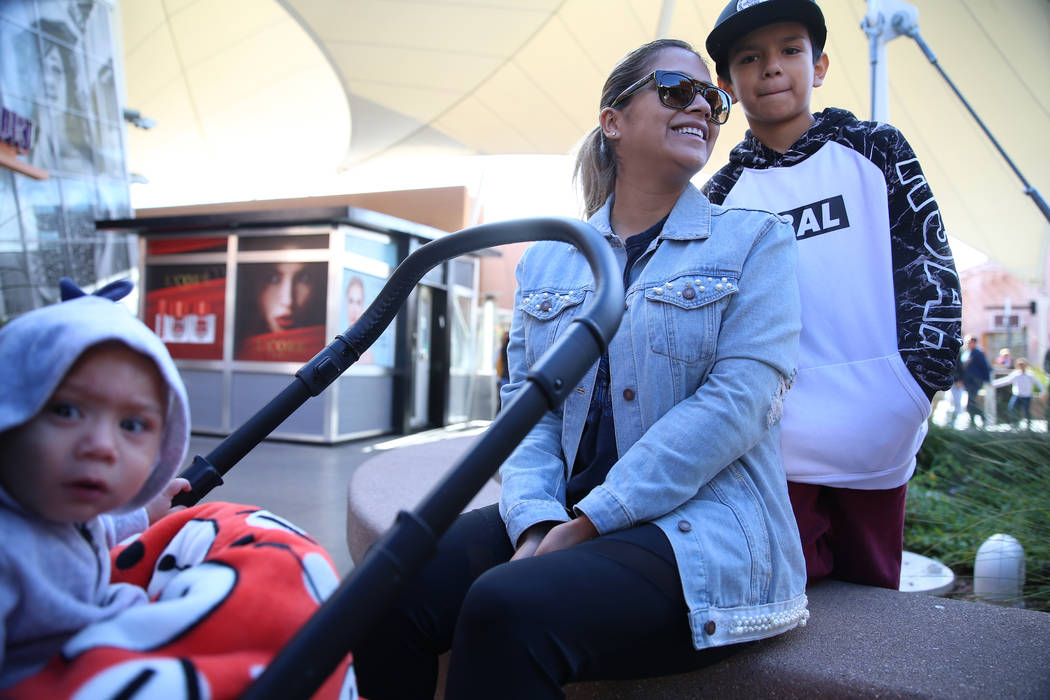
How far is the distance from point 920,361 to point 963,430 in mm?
4425

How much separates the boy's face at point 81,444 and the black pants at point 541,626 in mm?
577

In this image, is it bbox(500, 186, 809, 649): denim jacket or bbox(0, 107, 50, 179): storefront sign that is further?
bbox(0, 107, 50, 179): storefront sign

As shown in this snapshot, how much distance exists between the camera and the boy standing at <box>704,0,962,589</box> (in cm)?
177

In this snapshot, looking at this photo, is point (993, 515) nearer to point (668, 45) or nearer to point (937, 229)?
point (937, 229)

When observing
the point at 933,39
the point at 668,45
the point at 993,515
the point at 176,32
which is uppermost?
the point at 176,32

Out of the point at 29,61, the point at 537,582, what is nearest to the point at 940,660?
the point at 537,582

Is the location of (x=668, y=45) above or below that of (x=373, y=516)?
above

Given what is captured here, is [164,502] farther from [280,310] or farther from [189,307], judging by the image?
[189,307]

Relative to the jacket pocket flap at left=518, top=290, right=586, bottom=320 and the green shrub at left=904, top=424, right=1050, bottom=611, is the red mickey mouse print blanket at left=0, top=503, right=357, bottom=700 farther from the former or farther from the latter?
the green shrub at left=904, top=424, right=1050, bottom=611

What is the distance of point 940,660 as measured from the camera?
142 cm

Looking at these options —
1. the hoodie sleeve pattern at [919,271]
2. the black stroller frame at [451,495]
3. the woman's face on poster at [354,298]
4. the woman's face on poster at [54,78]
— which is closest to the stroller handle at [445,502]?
the black stroller frame at [451,495]

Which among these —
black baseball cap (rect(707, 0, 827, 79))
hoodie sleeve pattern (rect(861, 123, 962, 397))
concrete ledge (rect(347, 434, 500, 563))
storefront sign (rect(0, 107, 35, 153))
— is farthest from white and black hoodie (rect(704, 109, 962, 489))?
storefront sign (rect(0, 107, 35, 153))

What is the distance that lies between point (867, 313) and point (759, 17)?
830 millimetres

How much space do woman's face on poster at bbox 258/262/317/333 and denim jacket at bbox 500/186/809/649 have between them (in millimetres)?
8718
